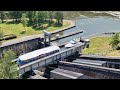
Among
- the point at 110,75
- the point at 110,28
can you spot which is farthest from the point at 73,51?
the point at 110,28

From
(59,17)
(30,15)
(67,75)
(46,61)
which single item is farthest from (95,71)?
(30,15)

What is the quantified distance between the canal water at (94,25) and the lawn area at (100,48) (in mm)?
1914

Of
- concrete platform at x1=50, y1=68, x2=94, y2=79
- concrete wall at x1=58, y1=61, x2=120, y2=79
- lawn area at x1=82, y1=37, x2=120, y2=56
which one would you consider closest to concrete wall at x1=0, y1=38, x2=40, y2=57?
lawn area at x1=82, y1=37, x2=120, y2=56

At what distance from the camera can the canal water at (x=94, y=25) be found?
17.0m

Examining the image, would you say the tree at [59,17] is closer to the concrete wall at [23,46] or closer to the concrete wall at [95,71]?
the concrete wall at [23,46]

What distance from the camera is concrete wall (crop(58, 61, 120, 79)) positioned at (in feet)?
26.4

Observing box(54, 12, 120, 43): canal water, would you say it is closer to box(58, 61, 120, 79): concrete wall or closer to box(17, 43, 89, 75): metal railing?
box(17, 43, 89, 75): metal railing

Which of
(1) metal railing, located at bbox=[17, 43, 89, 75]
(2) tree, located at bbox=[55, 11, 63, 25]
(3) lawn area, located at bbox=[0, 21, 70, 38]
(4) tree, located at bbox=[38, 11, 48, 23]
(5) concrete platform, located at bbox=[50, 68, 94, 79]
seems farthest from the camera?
(2) tree, located at bbox=[55, 11, 63, 25]

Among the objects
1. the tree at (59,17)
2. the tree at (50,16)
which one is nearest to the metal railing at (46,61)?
the tree at (59,17)

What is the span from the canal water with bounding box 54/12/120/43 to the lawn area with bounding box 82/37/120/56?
6.28 feet

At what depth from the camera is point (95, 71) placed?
28.4 ft
